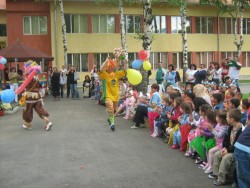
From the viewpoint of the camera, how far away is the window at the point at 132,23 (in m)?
34.2

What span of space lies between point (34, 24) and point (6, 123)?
20.7 meters

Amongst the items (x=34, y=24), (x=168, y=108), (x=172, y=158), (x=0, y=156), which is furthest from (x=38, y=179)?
(x=34, y=24)

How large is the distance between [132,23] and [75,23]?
5.25 metres

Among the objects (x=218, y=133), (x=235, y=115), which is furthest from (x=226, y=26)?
(x=235, y=115)

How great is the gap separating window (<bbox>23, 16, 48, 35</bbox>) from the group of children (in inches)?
909

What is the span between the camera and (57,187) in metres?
6.08

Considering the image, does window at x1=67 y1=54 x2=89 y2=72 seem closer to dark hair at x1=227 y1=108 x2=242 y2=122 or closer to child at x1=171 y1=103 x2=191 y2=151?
child at x1=171 y1=103 x2=191 y2=151

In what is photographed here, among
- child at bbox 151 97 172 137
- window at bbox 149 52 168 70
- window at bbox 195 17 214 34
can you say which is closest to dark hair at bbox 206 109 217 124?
child at bbox 151 97 172 137

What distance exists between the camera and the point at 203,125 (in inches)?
289

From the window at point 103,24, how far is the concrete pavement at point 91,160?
73.4ft

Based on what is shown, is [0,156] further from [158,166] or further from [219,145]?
[219,145]

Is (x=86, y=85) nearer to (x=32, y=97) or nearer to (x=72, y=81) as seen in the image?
(x=72, y=81)

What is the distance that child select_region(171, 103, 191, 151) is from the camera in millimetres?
8211

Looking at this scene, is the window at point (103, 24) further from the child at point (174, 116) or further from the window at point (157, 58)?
the child at point (174, 116)
